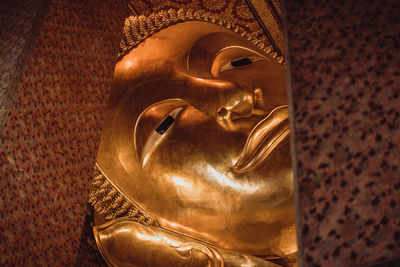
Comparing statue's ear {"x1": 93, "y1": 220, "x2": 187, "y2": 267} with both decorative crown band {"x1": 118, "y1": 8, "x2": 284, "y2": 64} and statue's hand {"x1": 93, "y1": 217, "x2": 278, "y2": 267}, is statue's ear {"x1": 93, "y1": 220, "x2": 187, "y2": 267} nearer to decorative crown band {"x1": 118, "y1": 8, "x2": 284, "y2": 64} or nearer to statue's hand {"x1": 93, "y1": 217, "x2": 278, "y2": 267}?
statue's hand {"x1": 93, "y1": 217, "x2": 278, "y2": 267}

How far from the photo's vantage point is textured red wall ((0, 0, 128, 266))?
81 cm

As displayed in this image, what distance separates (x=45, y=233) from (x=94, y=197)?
0.53 meters

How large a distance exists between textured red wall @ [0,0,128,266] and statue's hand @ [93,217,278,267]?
15.0 inches

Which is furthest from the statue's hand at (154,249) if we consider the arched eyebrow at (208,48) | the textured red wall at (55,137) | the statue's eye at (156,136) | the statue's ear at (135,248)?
the arched eyebrow at (208,48)

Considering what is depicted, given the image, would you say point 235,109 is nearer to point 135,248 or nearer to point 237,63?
point 237,63

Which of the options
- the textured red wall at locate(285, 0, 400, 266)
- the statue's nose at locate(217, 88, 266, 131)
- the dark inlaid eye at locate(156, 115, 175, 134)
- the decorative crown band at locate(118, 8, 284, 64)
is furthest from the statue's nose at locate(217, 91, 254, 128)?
the textured red wall at locate(285, 0, 400, 266)

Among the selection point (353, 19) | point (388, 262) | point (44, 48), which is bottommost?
point (388, 262)

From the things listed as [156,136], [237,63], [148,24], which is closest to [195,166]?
[156,136]

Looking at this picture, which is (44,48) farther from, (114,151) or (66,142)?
(114,151)

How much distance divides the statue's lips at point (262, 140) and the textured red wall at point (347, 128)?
0.66m

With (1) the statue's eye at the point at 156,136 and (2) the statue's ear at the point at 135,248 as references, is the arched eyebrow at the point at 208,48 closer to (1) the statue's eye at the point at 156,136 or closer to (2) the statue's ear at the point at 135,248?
(1) the statue's eye at the point at 156,136

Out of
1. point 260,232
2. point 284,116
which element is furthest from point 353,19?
point 260,232

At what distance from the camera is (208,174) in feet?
3.99

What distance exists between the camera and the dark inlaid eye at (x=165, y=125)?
130cm
